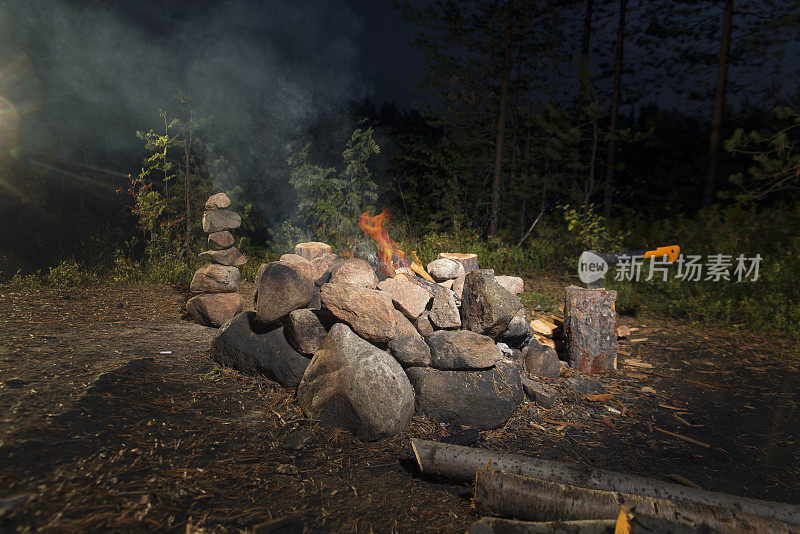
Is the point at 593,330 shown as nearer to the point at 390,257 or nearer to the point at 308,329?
the point at 390,257

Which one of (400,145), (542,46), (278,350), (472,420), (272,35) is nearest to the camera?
(472,420)

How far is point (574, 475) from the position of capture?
2.22m

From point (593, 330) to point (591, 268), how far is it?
2.49 metres

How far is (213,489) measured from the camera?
78.5 inches

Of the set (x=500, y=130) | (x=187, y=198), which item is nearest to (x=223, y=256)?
(x=187, y=198)

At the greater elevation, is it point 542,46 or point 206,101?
point 542,46

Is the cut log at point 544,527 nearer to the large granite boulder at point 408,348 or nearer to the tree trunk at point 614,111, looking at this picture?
the large granite boulder at point 408,348

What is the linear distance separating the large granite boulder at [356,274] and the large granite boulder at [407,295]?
0.10 m

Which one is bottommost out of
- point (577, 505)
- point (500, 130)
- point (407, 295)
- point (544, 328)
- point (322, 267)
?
point (577, 505)

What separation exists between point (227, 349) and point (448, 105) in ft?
25.6

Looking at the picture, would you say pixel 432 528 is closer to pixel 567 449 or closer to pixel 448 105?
pixel 567 449

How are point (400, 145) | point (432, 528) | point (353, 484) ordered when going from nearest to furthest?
1. point (432, 528)
2. point (353, 484)
3. point (400, 145)

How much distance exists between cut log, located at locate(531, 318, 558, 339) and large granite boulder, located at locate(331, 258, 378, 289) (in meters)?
2.10

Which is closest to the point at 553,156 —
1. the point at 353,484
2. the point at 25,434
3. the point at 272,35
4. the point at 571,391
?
the point at 272,35
